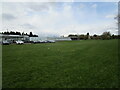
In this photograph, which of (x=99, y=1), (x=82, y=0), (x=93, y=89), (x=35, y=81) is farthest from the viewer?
(x=99, y=1)

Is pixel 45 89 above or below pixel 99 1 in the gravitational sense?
below

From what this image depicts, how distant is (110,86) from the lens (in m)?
4.16

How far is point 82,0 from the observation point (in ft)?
41.5

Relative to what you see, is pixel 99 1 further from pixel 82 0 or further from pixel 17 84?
pixel 17 84

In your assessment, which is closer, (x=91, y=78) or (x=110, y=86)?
(x=110, y=86)

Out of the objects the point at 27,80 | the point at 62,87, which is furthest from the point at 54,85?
the point at 27,80

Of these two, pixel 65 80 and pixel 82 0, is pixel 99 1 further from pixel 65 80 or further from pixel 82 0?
pixel 65 80

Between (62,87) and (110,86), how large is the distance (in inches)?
72.6

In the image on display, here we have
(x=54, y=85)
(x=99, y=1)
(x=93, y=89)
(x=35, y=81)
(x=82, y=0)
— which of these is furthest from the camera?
(x=99, y=1)

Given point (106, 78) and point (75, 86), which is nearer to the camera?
point (75, 86)

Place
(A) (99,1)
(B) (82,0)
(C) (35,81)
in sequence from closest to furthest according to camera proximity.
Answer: (C) (35,81) → (B) (82,0) → (A) (99,1)

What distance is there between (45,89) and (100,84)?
218 centimetres

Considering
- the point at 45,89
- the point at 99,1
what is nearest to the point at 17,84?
the point at 45,89

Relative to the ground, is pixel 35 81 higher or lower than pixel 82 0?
lower
